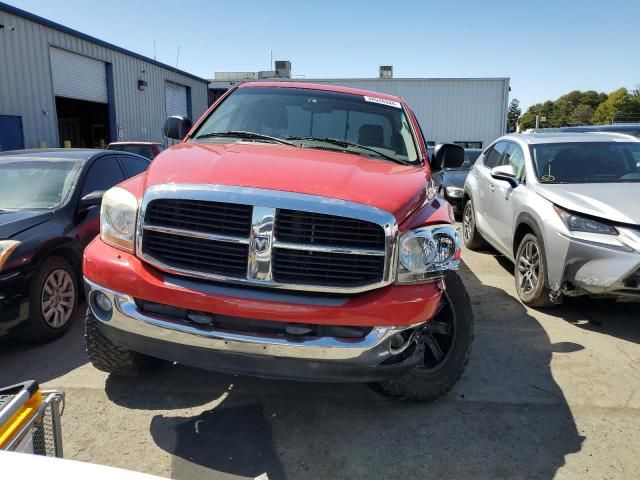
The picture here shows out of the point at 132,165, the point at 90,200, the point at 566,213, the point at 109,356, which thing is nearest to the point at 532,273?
the point at 566,213

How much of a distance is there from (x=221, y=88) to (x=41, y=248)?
29.1 meters

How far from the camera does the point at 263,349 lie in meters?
2.37

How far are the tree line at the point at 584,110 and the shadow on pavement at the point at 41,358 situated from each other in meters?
70.0

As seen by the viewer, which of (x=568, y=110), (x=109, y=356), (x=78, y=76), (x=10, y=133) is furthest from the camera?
(x=568, y=110)

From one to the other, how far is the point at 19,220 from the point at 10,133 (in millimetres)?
11547

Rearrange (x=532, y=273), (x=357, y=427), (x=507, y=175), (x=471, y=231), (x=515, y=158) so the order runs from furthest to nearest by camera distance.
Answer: (x=471, y=231), (x=515, y=158), (x=507, y=175), (x=532, y=273), (x=357, y=427)

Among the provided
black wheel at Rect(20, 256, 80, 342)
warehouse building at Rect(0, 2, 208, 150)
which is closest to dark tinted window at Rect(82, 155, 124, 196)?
black wheel at Rect(20, 256, 80, 342)

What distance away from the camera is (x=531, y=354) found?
3898 millimetres

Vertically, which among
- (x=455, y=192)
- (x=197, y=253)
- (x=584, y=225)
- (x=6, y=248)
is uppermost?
(x=197, y=253)

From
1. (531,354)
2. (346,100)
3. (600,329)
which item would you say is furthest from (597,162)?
(346,100)

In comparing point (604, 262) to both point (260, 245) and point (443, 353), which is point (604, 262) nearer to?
point (443, 353)

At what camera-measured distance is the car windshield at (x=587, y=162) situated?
5129 mm

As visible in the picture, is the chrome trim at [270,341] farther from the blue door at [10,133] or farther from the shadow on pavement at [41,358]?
the blue door at [10,133]

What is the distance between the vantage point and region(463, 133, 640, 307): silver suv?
4031 mm
